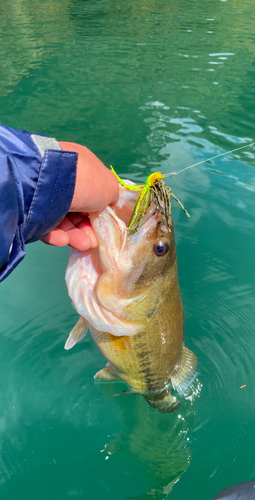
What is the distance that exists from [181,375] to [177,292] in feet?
2.46

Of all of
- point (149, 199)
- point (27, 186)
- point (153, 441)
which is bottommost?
point (153, 441)

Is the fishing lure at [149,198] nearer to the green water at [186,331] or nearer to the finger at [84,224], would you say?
the finger at [84,224]

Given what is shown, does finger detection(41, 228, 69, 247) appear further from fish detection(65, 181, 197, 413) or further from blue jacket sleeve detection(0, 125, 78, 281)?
blue jacket sleeve detection(0, 125, 78, 281)

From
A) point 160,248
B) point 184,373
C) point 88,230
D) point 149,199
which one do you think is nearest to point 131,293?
point 160,248

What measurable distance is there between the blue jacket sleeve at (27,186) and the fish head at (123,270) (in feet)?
1.85

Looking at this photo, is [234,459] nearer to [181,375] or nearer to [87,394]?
[181,375]

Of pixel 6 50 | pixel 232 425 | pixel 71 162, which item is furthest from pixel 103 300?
pixel 6 50

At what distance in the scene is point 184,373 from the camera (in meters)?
2.83

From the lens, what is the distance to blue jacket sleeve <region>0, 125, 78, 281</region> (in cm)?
126

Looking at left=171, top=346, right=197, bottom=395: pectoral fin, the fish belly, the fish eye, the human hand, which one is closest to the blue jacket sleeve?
the human hand

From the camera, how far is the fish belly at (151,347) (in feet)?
7.86

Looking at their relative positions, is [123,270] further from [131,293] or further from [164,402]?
[164,402]

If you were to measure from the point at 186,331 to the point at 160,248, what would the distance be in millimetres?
1743

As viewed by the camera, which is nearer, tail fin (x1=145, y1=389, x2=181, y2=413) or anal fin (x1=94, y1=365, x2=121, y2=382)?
tail fin (x1=145, y1=389, x2=181, y2=413)
